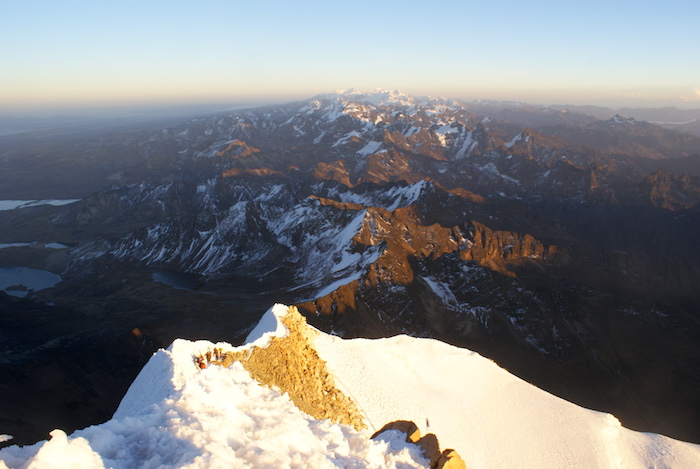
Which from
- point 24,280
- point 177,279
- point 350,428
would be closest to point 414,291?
point 350,428

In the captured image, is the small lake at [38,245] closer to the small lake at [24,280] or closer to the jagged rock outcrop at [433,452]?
the small lake at [24,280]

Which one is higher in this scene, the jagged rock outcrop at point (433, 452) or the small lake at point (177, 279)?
the jagged rock outcrop at point (433, 452)

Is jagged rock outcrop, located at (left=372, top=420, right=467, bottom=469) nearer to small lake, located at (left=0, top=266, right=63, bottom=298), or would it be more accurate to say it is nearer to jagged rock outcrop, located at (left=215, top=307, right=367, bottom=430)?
jagged rock outcrop, located at (left=215, top=307, right=367, bottom=430)

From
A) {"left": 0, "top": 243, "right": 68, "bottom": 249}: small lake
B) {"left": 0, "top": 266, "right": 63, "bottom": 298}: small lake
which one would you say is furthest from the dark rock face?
{"left": 0, "top": 243, "right": 68, "bottom": 249}: small lake

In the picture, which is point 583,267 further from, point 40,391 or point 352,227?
point 40,391

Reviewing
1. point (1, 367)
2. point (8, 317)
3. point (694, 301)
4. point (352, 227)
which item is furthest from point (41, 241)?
point (694, 301)

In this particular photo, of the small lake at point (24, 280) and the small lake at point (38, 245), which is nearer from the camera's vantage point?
the small lake at point (24, 280)

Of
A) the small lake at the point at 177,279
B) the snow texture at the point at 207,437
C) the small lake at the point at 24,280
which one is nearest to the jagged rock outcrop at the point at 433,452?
the snow texture at the point at 207,437
